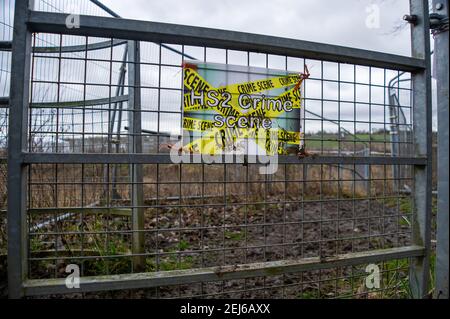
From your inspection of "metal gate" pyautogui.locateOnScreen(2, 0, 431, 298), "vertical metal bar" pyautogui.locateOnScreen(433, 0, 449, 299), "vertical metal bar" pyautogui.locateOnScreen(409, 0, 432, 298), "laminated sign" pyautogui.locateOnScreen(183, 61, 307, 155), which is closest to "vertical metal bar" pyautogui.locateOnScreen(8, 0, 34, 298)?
"metal gate" pyautogui.locateOnScreen(2, 0, 431, 298)

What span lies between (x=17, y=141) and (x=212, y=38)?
1.22 metres

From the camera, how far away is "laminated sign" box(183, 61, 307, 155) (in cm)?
200

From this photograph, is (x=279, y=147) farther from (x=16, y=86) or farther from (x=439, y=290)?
(x=16, y=86)

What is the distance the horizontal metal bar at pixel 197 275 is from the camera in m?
1.78

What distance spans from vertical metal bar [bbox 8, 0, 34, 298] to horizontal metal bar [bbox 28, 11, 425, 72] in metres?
0.07

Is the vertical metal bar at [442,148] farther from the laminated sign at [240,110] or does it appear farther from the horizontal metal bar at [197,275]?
the laminated sign at [240,110]

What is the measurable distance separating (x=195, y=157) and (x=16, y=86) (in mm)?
1024

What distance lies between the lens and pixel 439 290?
202 cm

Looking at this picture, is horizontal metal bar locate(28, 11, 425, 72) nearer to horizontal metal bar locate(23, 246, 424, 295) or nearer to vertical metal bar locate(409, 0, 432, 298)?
vertical metal bar locate(409, 0, 432, 298)

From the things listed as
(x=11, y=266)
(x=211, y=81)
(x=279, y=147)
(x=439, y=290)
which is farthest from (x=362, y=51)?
(x=11, y=266)

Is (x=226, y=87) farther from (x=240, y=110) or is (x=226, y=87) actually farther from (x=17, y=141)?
(x=17, y=141)

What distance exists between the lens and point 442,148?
2.01 metres

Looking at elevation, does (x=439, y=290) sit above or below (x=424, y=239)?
below

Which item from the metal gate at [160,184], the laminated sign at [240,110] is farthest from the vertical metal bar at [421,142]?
the laminated sign at [240,110]
